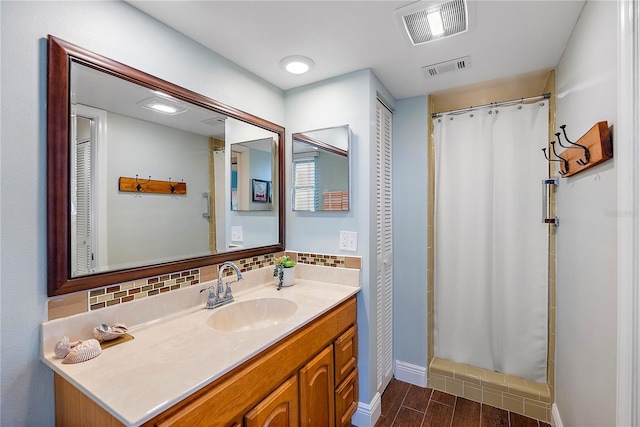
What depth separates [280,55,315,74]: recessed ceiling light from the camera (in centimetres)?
168

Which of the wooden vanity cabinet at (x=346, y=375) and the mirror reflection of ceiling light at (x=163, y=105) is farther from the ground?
the mirror reflection of ceiling light at (x=163, y=105)

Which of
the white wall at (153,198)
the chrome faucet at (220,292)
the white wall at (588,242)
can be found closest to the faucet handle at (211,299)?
the chrome faucet at (220,292)

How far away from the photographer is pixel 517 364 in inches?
81.6

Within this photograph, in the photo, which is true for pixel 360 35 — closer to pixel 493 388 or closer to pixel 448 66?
pixel 448 66

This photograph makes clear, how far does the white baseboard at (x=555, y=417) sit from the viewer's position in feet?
5.62

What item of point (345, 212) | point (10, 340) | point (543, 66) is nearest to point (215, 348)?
point (10, 340)

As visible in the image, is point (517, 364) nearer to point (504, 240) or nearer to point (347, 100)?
point (504, 240)

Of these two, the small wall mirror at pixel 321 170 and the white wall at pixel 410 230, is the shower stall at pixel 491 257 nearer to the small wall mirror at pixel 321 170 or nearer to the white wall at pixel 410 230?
the white wall at pixel 410 230

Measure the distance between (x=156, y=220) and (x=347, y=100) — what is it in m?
1.36

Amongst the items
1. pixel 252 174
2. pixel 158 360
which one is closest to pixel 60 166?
pixel 158 360

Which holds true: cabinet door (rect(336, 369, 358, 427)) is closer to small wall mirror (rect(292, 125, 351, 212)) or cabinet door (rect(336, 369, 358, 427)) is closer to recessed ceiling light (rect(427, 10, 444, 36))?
small wall mirror (rect(292, 125, 351, 212))

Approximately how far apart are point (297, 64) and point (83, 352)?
1718mm

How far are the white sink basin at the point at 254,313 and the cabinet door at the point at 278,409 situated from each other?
385 millimetres

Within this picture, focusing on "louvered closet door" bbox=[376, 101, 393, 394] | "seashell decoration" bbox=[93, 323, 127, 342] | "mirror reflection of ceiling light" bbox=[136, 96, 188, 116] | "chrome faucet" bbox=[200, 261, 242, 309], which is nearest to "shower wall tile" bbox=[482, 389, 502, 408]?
"louvered closet door" bbox=[376, 101, 393, 394]
